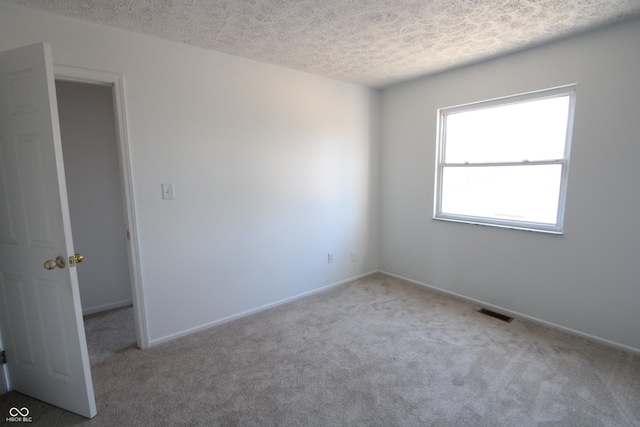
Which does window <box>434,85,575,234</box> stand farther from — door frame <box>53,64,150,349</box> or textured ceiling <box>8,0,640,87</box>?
door frame <box>53,64,150,349</box>

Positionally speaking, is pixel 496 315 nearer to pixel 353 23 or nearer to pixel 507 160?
pixel 507 160

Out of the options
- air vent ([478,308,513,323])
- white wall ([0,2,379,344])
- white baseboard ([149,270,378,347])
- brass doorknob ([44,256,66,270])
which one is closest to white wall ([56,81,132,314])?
white wall ([0,2,379,344])

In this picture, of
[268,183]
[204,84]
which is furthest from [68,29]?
[268,183]

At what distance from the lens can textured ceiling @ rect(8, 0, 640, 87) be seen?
1.89 m

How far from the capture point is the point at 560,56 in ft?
8.15

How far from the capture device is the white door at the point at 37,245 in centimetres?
157

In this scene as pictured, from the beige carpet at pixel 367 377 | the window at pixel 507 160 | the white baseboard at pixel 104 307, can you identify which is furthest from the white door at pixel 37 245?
the window at pixel 507 160

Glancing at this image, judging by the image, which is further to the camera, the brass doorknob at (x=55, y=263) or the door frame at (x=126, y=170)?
the door frame at (x=126, y=170)

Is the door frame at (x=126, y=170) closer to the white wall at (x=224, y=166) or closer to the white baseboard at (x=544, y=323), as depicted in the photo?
the white wall at (x=224, y=166)

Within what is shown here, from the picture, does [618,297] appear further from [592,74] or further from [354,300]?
[354,300]

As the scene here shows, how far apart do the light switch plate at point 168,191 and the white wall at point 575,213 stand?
2.76 metres

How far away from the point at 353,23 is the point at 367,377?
8.35ft

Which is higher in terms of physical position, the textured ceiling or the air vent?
the textured ceiling

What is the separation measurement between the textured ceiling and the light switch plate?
1.17 m
